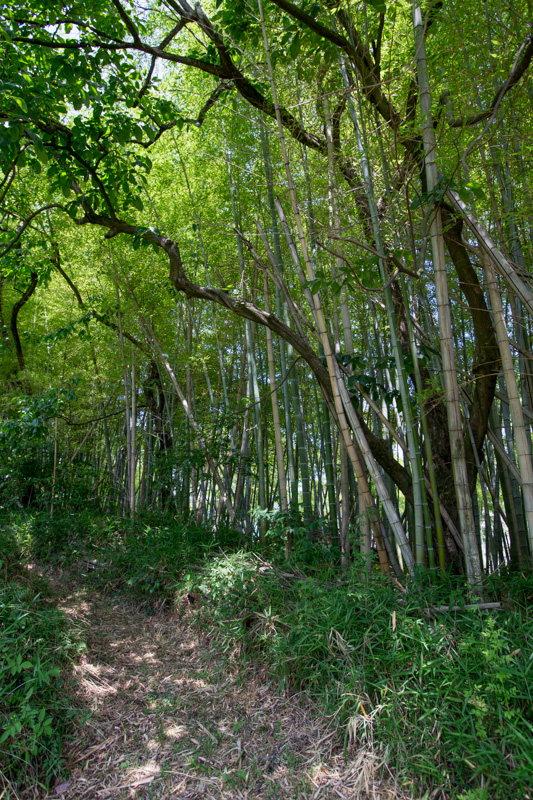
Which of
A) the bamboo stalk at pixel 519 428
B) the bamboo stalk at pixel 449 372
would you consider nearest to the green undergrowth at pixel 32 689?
the bamboo stalk at pixel 449 372

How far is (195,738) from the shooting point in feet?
6.48

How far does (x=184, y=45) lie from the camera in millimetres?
4465

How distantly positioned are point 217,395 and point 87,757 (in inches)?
168

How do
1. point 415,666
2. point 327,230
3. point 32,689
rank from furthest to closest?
point 327,230 → point 32,689 → point 415,666

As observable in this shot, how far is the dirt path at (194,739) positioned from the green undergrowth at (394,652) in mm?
117

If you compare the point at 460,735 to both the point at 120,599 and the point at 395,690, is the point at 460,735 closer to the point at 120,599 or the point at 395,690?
the point at 395,690

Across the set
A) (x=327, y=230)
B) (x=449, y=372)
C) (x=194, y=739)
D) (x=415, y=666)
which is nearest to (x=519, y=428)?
(x=449, y=372)

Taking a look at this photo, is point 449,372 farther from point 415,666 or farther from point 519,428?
point 415,666

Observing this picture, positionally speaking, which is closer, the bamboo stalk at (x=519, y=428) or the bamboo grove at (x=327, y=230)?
the bamboo stalk at (x=519, y=428)

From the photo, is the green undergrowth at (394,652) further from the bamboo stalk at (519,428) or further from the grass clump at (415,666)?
the bamboo stalk at (519,428)

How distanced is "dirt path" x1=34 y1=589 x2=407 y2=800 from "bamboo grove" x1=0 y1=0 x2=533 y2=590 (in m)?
0.83

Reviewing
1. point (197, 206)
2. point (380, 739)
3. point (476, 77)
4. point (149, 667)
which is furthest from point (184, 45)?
point (380, 739)

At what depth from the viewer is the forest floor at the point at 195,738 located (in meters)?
1.67

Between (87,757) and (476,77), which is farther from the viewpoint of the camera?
(476,77)
